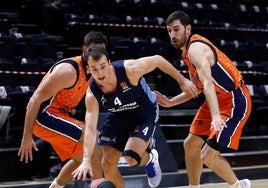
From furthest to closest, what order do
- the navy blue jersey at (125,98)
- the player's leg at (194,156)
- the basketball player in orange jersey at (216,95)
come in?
1. the player's leg at (194,156)
2. the basketball player in orange jersey at (216,95)
3. the navy blue jersey at (125,98)

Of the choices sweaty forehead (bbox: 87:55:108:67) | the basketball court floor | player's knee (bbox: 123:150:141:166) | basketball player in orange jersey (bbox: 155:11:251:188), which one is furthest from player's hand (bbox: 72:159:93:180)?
the basketball court floor

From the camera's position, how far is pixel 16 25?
11.7 metres

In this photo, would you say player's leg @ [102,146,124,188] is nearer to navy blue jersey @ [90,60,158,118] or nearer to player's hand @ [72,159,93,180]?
navy blue jersey @ [90,60,158,118]

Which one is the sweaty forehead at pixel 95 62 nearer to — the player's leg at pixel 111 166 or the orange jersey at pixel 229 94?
the player's leg at pixel 111 166

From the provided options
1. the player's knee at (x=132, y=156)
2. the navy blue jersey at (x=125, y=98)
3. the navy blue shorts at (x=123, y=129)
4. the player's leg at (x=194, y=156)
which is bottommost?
the player's leg at (x=194, y=156)

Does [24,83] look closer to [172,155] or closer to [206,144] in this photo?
[172,155]

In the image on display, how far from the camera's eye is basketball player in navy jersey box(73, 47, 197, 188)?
433 cm

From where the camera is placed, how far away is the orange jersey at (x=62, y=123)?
512 cm

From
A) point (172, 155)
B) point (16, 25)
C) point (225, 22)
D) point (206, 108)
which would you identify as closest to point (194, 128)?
point (206, 108)

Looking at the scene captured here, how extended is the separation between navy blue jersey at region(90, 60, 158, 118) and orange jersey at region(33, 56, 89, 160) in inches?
16.5

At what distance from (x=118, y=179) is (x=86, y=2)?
8.31m


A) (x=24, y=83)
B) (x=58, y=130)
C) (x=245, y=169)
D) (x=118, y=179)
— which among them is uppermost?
(x=24, y=83)

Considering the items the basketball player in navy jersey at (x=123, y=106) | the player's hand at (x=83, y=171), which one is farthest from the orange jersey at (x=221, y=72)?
the player's hand at (x=83, y=171)

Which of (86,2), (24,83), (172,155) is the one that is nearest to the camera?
(172,155)
